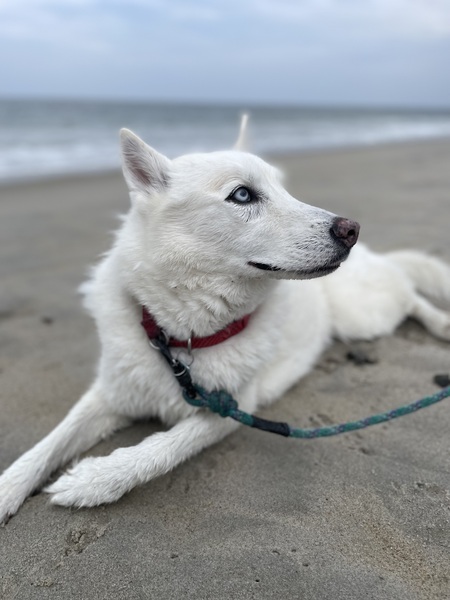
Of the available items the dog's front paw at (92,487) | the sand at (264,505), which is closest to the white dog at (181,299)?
the dog's front paw at (92,487)

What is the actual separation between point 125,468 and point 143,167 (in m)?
1.32

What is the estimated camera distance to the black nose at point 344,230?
199 centimetres

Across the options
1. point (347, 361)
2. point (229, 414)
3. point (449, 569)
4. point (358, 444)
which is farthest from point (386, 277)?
point (449, 569)

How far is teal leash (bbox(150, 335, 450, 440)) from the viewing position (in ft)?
6.73

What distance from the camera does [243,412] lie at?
212 cm

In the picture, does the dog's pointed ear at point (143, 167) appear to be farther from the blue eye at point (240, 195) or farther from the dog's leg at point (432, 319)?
the dog's leg at point (432, 319)

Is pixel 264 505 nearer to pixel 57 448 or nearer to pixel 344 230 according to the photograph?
pixel 57 448

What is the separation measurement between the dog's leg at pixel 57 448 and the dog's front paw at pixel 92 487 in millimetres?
159

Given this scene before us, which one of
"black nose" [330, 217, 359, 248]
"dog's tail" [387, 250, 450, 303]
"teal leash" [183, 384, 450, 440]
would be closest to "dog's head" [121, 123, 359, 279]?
"black nose" [330, 217, 359, 248]

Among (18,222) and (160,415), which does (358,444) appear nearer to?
(160,415)

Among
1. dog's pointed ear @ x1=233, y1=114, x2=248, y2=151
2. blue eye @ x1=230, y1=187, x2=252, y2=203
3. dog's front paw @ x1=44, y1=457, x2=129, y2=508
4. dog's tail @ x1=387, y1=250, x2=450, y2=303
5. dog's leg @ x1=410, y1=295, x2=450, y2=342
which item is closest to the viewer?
dog's front paw @ x1=44, y1=457, x2=129, y2=508

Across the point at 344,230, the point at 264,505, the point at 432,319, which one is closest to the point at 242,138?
the point at 344,230

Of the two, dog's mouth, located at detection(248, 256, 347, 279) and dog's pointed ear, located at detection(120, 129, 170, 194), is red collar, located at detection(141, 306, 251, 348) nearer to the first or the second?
dog's mouth, located at detection(248, 256, 347, 279)

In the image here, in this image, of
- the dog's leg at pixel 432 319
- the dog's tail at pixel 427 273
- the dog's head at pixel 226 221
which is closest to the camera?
the dog's head at pixel 226 221
